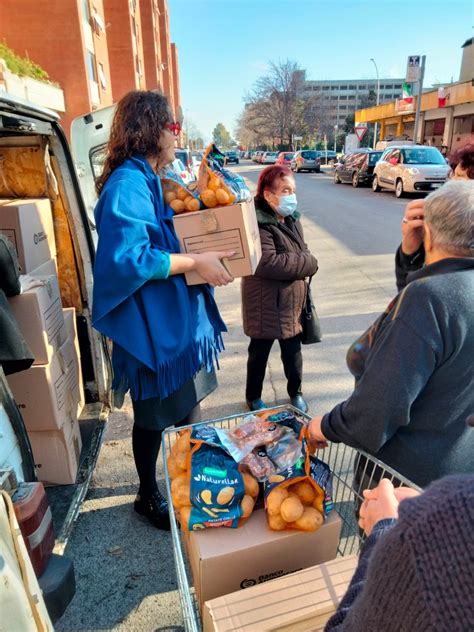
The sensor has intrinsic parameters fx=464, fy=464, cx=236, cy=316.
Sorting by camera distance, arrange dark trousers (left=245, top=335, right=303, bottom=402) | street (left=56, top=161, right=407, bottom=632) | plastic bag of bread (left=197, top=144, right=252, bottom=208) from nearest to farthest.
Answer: plastic bag of bread (left=197, top=144, right=252, bottom=208), street (left=56, top=161, right=407, bottom=632), dark trousers (left=245, top=335, right=303, bottom=402)

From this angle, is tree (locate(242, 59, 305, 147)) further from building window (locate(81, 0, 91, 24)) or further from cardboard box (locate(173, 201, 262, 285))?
cardboard box (locate(173, 201, 262, 285))

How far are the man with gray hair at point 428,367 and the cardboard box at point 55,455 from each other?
62.1 inches

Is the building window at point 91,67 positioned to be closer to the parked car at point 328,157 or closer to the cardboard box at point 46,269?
the cardboard box at point 46,269

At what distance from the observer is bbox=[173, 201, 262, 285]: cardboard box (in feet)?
6.61

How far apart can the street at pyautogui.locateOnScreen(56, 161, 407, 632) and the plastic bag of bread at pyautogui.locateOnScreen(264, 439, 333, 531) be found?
3.14ft

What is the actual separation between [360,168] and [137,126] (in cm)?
1988

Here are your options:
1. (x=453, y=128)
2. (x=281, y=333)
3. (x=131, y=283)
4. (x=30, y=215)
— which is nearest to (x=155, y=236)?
(x=131, y=283)

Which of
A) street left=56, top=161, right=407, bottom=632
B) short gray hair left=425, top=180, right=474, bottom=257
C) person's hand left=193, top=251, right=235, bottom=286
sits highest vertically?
short gray hair left=425, top=180, right=474, bottom=257

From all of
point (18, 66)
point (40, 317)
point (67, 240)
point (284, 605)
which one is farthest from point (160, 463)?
point (18, 66)

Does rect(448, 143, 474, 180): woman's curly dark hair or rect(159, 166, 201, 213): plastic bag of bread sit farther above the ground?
rect(448, 143, 474, 180): woman's curly dark hair

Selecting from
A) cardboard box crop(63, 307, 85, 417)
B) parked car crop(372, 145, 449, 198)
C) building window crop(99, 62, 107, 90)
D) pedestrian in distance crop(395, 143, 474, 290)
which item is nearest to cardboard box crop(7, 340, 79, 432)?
cardboard box crop(63, 307, 85, 417)

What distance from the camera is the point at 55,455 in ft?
8.29

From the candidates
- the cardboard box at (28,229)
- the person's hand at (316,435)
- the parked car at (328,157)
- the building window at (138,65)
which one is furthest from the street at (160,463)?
the parked car at (328,157)

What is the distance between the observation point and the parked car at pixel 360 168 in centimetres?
1992
